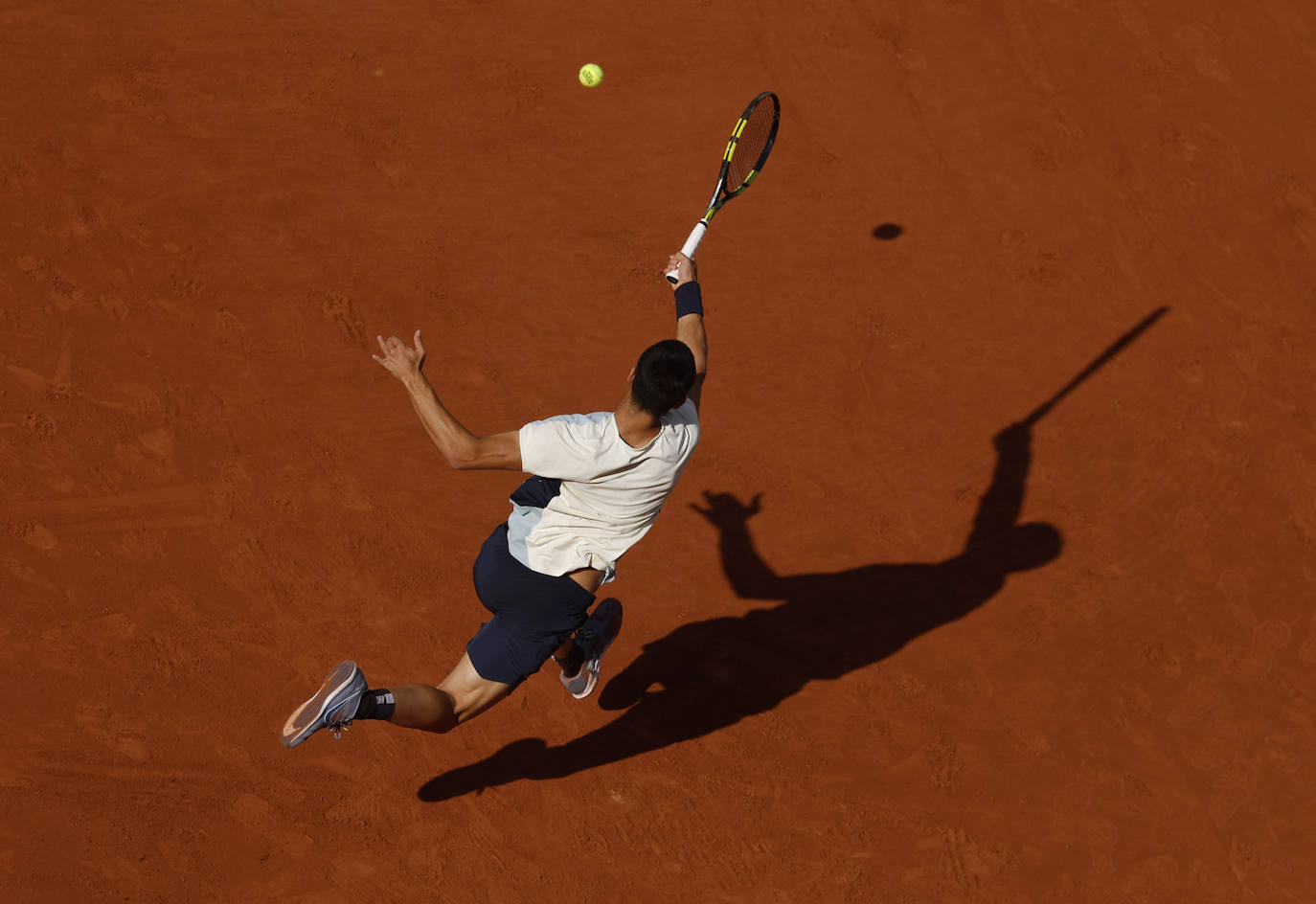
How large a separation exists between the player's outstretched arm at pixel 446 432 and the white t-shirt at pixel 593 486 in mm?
76

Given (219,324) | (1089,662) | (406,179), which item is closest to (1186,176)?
(1089,662)

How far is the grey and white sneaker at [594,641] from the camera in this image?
6059mm

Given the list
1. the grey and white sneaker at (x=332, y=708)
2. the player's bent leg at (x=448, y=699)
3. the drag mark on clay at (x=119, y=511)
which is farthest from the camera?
the drag mark on clay at (x=119, y=511)

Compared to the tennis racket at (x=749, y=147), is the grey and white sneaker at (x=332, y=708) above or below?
below

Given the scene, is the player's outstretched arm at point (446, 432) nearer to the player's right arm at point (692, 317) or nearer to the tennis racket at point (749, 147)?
the player's right arm at point (692, 317)

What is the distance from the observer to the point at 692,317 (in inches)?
211

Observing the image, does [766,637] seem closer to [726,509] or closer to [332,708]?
[726,509]

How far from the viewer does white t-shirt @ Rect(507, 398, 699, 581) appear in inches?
188

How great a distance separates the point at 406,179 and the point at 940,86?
13.8ft

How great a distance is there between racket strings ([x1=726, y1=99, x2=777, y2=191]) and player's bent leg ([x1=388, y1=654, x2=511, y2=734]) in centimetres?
324

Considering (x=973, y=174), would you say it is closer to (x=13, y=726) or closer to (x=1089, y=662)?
(x=1089, y=662)

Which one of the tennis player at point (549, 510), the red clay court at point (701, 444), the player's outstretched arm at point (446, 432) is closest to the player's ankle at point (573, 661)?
the red clay court at point (701, 444)

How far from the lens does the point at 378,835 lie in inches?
226

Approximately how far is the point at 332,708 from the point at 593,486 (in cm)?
152
